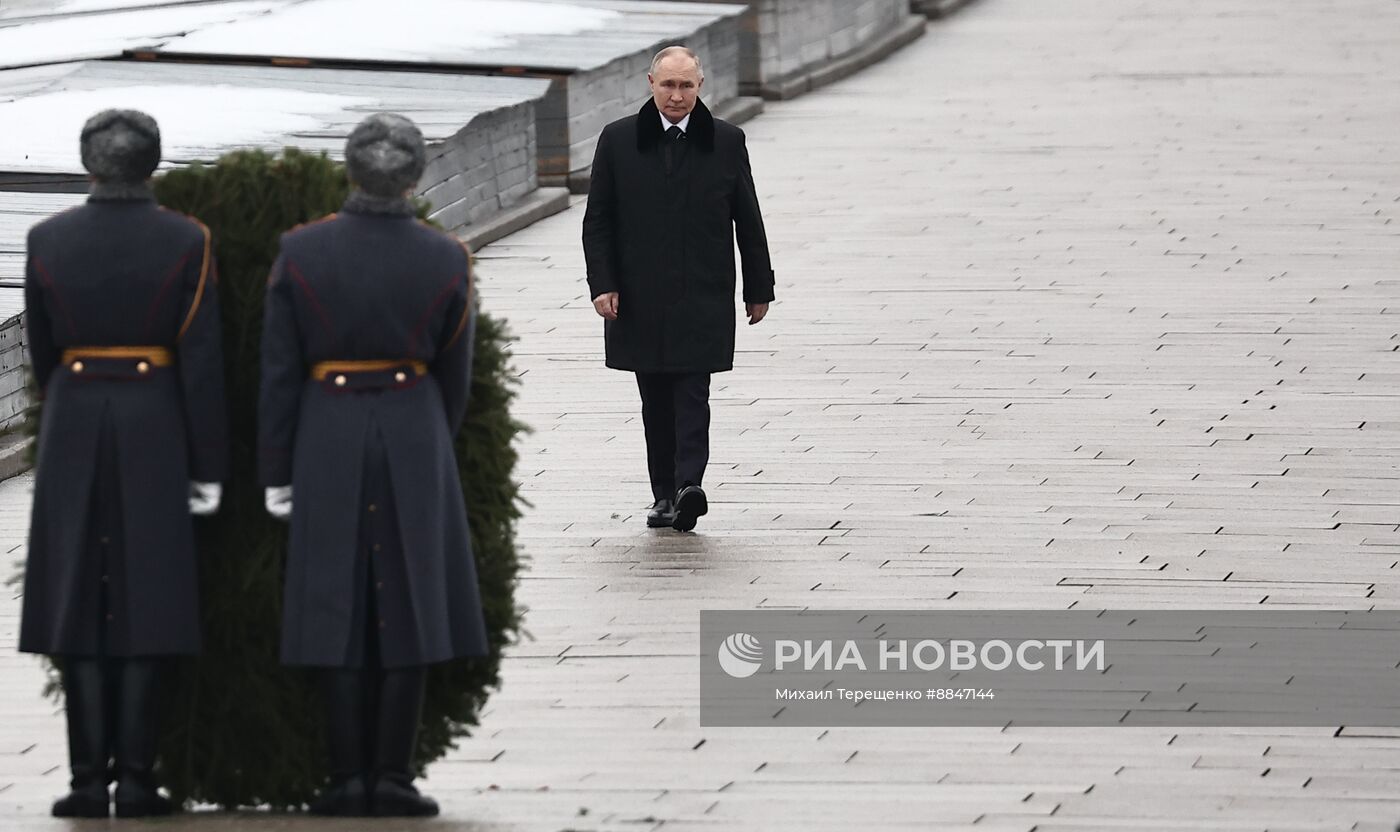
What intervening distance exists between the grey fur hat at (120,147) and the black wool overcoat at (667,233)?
3.47 metres

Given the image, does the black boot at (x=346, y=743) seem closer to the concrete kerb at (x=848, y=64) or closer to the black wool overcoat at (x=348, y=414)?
the black wool overcoat at (x=348, y=414)

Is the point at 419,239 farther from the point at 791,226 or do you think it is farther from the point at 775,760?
the point at 791,226

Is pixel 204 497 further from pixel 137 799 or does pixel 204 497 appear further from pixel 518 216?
pixel 518 216

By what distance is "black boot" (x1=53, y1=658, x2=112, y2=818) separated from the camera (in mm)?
6141

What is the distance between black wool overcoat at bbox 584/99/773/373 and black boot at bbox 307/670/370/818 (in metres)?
3.51

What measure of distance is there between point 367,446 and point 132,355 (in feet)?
1.94

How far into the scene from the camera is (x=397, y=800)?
20.0 feet

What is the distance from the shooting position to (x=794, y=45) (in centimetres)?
2398

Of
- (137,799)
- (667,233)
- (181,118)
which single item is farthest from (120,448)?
(181,118)

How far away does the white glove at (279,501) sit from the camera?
19.9 ft

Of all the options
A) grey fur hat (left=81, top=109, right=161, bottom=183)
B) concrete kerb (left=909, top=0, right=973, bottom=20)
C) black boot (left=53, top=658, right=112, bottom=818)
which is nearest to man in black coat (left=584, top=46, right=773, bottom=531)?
grey fur hat (left=81, top=109, right=161, bottom=183)

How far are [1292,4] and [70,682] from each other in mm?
27104

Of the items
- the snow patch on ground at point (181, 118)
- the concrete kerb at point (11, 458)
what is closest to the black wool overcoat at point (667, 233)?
the concrete kerb at point (11, 458)

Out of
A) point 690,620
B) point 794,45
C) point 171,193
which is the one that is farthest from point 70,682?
point 794,45
